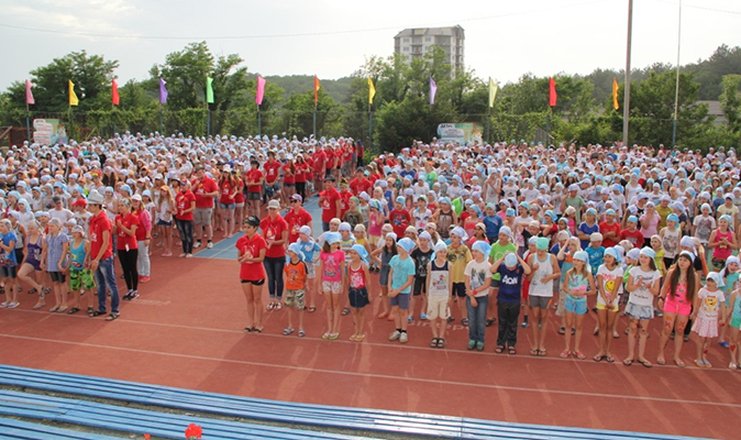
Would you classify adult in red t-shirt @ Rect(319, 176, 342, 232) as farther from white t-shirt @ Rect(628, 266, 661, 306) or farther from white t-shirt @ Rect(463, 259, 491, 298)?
white t-shirt @ Rect(628, 266, 661, 306)

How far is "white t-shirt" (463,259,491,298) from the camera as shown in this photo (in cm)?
940

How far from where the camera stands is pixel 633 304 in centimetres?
918

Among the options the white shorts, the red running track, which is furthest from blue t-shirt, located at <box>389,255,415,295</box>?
the red running track

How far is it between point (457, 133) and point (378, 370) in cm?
2267

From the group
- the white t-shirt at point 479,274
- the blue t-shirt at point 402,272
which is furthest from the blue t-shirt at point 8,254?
the white t-shirt at point 479,274

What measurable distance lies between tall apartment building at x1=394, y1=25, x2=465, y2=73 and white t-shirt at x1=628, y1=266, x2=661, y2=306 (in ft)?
507

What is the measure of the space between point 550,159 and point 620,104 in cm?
1964

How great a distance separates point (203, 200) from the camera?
49.1 ft

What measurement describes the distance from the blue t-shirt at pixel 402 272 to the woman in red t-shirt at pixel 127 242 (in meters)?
4.87

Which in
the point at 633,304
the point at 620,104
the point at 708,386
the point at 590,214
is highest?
the point at 620,104

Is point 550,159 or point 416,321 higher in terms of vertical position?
point 550,159

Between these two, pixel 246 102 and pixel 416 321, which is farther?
pixel 246 102

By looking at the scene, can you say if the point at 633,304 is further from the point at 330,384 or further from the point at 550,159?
the point at 550,159

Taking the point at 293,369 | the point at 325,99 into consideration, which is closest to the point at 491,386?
the point at 293,369
